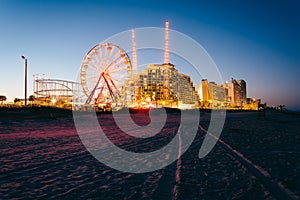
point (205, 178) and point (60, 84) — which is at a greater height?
point (60, 84)

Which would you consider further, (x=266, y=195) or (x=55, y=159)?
(x=55, y=159)

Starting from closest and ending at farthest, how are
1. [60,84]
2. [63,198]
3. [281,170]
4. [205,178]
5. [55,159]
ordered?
[63,198], [205,178], [281,170], [55,159], [60,84]

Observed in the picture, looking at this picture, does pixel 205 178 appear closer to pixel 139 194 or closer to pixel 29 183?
pixel 139 194

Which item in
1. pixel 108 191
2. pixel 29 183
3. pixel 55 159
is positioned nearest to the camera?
pixel 108 191

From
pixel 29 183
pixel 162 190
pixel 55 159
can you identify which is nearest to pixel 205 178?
pixel 162 190

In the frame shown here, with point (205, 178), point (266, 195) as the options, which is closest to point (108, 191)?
point (205, 178)

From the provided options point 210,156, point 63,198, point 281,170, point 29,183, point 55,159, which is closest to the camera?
point 63,198

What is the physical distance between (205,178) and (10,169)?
3.58 meters

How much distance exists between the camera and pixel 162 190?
297cm

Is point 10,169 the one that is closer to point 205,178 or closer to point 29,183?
point 29,183

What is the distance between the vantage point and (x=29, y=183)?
10.6 feet

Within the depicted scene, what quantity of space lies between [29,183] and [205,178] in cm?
279

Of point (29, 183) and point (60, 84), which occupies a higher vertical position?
point (60, 84)

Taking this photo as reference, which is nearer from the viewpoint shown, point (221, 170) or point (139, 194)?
point (139, 194)
